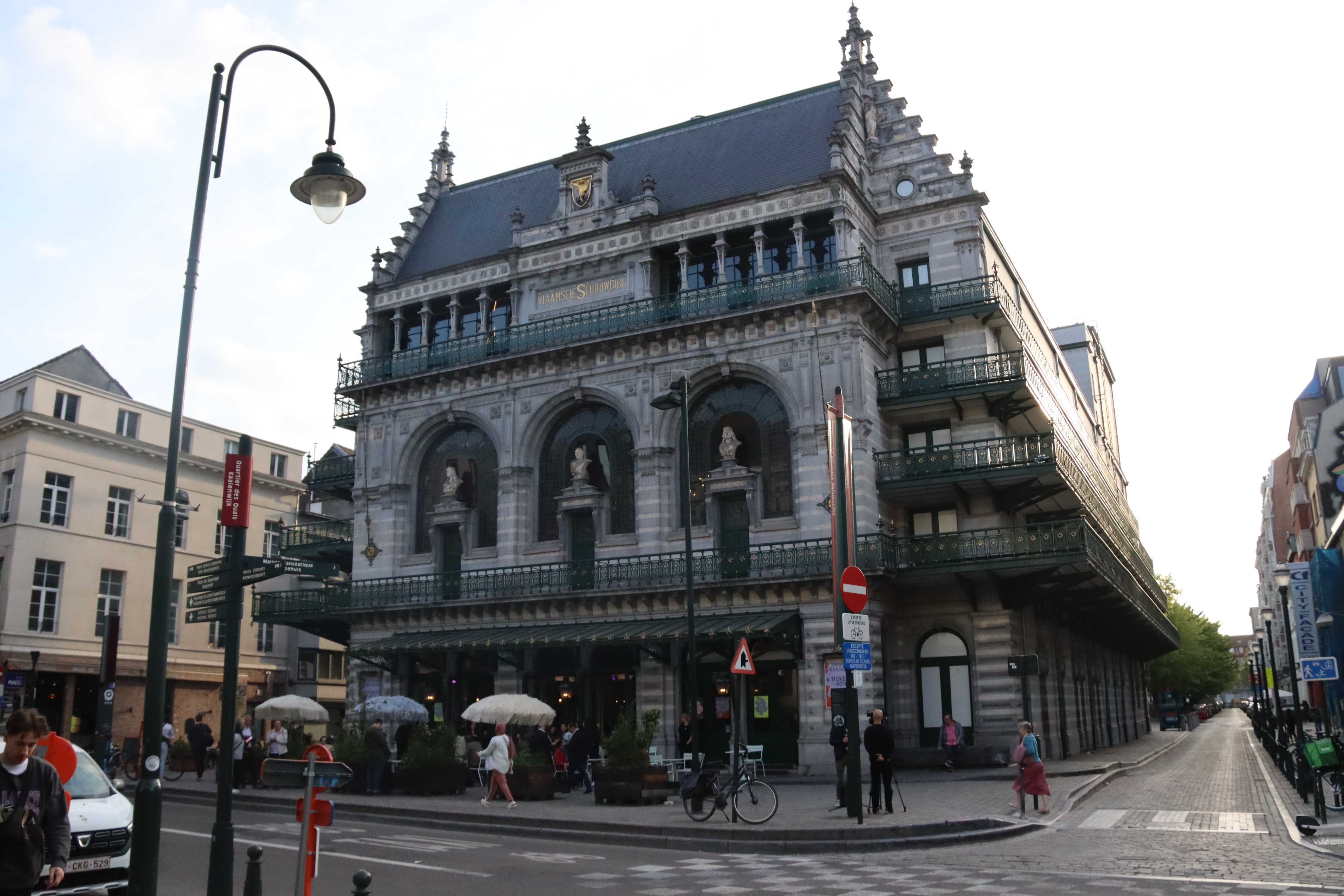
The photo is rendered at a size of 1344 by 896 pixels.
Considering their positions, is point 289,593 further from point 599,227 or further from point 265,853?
point 265,853

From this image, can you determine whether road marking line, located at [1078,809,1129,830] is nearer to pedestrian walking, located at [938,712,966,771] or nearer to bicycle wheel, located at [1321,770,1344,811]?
bicycle wheel, located at [1321,770,1344,811]

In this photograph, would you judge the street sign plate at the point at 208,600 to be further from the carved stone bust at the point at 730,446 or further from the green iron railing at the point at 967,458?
the green iron railing at the point at 967,458

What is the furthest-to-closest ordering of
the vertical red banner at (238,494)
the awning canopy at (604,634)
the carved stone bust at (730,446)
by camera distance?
the carved stone bust at (730,446) → the awning canopy at (604,634) → the vertical red banner at (238,494)

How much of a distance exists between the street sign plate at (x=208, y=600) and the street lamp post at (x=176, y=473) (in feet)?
1.39

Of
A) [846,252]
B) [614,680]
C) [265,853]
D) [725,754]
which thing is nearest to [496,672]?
[614,680]

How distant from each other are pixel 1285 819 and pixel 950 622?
13.4 m

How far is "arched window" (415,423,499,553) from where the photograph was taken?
A: 37.7m

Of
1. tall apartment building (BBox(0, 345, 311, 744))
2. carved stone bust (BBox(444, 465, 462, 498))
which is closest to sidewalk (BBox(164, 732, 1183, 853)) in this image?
carved stone bust (BBox(444, 465, 462, 498))

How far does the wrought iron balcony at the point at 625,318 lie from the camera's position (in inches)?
1273

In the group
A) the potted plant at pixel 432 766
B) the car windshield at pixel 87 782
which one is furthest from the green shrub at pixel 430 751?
the car windshield at pixel 87 782

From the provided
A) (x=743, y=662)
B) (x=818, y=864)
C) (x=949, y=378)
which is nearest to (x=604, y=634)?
(x=743, y=662)

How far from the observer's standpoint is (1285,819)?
1894 cm

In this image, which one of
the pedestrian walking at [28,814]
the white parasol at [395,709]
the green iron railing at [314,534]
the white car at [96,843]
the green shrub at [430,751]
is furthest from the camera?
the green iron railing at [314,534]

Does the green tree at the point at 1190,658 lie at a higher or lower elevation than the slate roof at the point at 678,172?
lower
